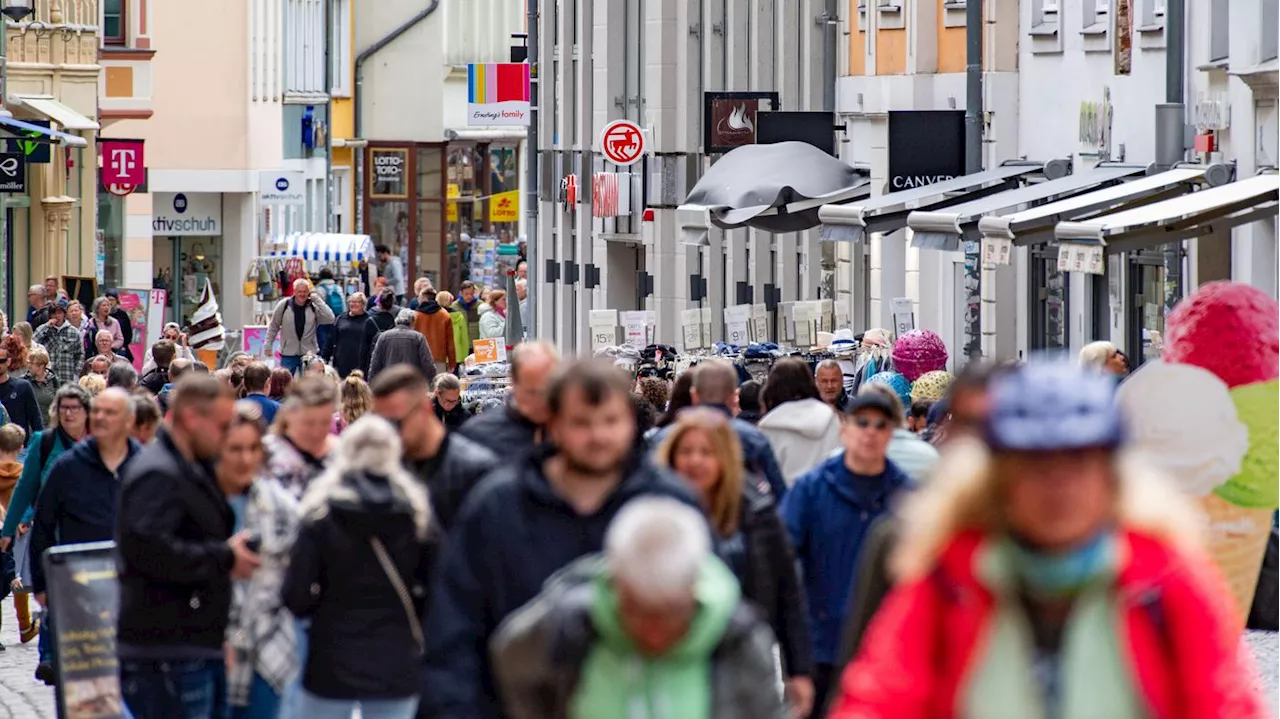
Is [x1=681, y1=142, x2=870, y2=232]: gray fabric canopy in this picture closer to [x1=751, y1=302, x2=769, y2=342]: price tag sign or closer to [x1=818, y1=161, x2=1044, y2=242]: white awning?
[x1=818, y1=161, x2=1044, y2=242]: white awning

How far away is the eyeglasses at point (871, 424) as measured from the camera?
9492 mm

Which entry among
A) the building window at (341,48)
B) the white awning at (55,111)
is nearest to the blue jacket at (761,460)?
the white awning at (55,111)

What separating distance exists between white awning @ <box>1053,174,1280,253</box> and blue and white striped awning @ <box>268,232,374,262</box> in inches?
1836

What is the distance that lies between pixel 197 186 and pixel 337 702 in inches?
2184

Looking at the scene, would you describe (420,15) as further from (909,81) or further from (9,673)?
(9,673)

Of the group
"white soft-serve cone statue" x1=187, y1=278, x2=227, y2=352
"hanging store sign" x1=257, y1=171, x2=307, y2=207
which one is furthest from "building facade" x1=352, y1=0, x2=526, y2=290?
"white soft-serve cone statue" x1=187, y1=278, x2=227, y2=352

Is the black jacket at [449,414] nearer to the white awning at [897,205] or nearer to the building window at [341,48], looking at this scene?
the white awning at [897,205]

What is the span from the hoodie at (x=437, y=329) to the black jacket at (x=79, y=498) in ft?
72.0

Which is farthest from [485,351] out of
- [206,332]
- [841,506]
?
[841,506]

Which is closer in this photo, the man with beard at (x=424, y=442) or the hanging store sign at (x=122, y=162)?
the man with beard at (x=424, y=442)

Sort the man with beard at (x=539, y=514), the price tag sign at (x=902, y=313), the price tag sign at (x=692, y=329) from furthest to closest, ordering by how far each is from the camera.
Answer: the price tag sign at (x=692, y=329), the price tag sign at (x=902, y=313), the man with beard at (x=539, y=514)

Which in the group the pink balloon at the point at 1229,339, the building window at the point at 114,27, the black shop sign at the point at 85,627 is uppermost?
the building window at the point at 114,27

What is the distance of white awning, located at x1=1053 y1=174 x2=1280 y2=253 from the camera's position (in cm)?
1738

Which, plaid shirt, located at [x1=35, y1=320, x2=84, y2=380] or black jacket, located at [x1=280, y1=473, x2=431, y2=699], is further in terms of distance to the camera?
plaid shirt, located at [x1=35, y1=320, x2=84, y2=380]
